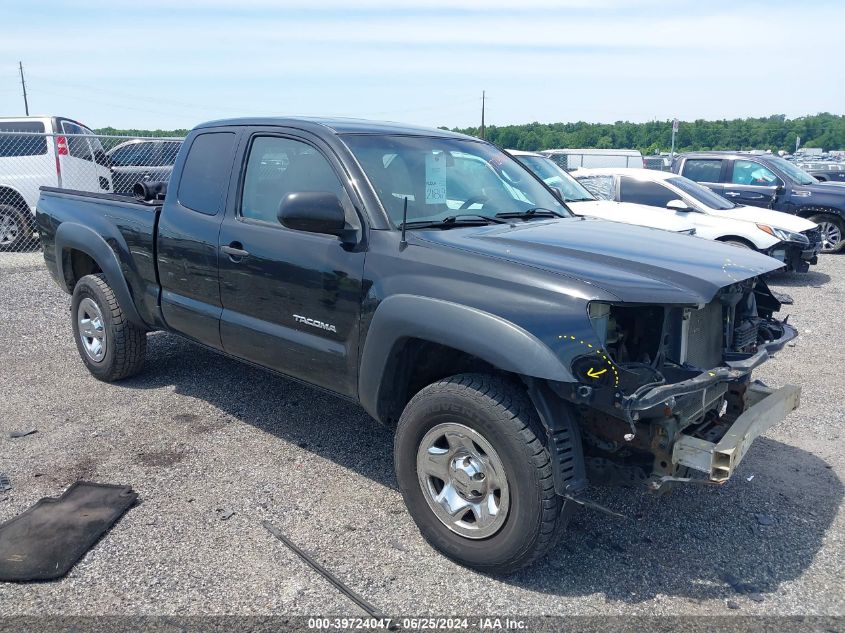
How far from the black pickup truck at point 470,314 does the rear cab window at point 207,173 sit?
0.02 m

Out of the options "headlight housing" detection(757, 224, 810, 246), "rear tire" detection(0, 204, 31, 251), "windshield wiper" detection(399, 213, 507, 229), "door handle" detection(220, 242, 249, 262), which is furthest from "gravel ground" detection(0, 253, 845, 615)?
"rear tire" detection(0, 204, 31, 251)

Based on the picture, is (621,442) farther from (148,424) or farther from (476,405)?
(148,424)

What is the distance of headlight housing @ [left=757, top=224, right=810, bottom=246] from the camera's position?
9898mm

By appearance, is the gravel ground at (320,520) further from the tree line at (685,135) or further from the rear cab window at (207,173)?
the tree line at (685,135)

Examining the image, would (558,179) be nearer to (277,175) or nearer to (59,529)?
(277,175)

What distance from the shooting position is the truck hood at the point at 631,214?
934cm

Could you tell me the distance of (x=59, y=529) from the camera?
359 centimetres

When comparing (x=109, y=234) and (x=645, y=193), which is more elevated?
(x=109, y=234)

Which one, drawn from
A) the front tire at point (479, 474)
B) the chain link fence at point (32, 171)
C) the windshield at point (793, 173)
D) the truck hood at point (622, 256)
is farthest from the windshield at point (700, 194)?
the front tire at point (479, 474)

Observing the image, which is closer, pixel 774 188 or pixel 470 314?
pixel 470 314

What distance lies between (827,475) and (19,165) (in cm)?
1170

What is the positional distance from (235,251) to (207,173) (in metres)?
0.72

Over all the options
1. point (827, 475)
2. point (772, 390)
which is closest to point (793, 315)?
point (827, 475)

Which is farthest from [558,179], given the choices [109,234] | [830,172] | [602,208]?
[830,172]
